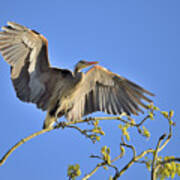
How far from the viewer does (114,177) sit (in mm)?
3803

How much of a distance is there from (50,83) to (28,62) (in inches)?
20.9

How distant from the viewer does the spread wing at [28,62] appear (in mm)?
6418

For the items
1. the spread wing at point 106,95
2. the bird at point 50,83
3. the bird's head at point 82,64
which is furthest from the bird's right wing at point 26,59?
the spread wing at point 106,95

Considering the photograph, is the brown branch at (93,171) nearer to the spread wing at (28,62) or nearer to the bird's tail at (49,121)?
the bird's tail at (49,121)

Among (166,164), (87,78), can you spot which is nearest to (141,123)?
(166,164)

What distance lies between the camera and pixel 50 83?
6.71 metres

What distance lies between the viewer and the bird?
643 cm

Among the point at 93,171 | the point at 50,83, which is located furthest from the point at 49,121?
the point at 93,171

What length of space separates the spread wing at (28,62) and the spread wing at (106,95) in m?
0.59

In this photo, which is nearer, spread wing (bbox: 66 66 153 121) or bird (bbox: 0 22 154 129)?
bird (bbox: 0 22 154 129)

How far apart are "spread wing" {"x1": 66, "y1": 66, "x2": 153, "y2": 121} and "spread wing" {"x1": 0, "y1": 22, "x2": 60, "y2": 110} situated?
59 cm

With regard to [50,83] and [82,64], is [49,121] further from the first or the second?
[82,64]

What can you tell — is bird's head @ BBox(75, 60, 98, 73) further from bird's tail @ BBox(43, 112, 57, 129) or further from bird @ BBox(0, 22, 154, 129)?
bird's tail @ BBox(43, 112, 57, 129)

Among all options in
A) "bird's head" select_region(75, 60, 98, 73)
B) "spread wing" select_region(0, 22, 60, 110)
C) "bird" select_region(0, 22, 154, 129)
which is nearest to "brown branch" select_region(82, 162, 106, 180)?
"bird" select_region(0, 22, 154, 129)
